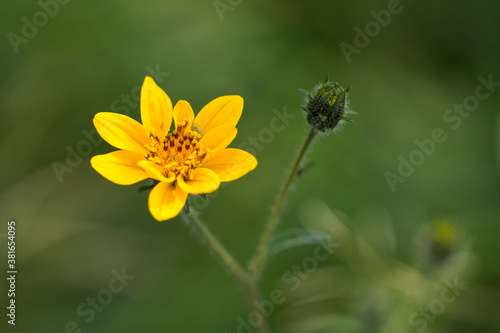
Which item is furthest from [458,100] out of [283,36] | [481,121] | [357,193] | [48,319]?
[48,319]

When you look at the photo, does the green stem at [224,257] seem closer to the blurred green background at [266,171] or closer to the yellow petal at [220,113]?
the yellow petal at [220,113]

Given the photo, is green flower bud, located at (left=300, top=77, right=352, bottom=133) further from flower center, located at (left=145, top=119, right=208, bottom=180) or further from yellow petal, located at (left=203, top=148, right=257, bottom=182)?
flower center, located at (left=145, top=119, right=208, bottom=180)

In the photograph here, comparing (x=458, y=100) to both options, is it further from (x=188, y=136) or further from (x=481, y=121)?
(x=188, y=136)

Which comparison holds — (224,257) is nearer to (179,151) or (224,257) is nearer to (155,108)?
(179,151)

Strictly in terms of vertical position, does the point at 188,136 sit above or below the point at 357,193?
above

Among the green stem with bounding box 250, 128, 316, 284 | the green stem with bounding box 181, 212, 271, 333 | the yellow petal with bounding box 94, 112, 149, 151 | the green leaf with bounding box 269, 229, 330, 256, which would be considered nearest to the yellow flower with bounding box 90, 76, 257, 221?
the yellow petal with bounding box 94, 112, 149, 151

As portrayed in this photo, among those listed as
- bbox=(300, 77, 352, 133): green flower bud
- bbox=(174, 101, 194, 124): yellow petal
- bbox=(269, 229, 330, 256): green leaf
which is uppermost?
bbox=(174, 101, 194, 124): yellow petal
